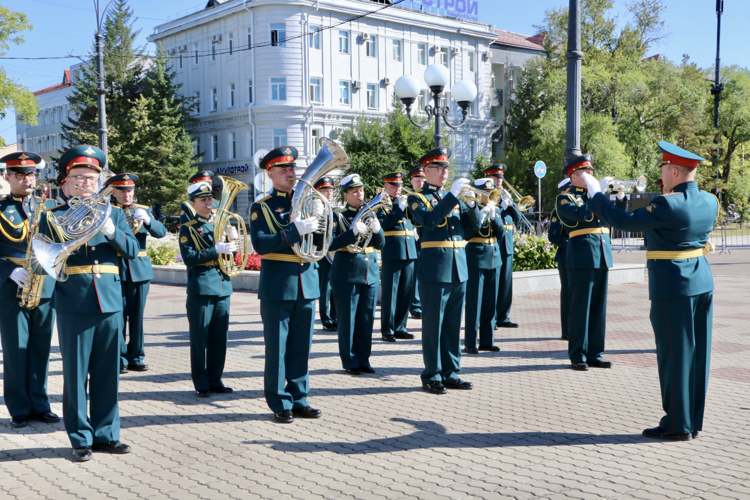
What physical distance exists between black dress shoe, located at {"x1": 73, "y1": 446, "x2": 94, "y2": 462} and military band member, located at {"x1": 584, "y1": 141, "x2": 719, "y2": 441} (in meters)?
Result: 4.09

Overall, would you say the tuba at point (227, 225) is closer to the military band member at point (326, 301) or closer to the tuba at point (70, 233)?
the tuba at point (70, 233)

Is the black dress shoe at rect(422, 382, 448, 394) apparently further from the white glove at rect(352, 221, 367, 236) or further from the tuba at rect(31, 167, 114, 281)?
the tuba at rect(31, 167, 114, 281)

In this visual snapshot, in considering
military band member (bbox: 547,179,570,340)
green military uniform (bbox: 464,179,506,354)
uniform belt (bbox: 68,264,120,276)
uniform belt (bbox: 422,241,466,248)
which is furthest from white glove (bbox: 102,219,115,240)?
military band member (bbox: 547,179,570,340)

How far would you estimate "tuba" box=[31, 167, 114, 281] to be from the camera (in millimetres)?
4809

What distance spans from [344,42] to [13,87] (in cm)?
1935

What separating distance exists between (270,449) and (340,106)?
41.0m

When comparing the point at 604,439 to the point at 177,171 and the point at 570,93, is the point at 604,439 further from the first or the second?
the point at 177,171

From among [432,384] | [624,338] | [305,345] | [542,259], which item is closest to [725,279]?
[542,259]

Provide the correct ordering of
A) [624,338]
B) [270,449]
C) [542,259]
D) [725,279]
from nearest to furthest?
1. [270,449]
2. [624,338]
3. [542,259]
4. [725,279]

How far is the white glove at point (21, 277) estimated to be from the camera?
572 cm

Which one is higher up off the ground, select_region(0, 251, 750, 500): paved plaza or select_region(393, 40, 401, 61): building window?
select_region(393, 40, 401, 61): building window

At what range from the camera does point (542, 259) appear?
15.4 meters

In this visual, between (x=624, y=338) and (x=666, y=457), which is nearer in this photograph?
(x=666, y=457)

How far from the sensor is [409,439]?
5.54m
